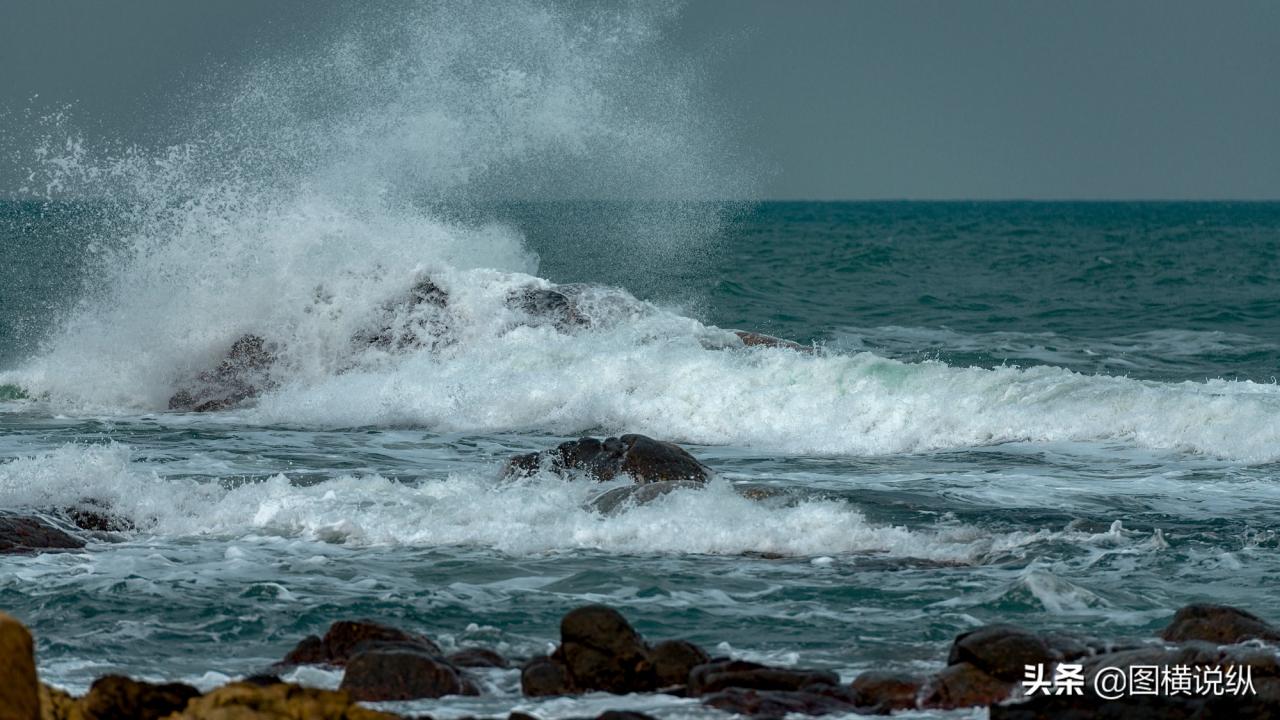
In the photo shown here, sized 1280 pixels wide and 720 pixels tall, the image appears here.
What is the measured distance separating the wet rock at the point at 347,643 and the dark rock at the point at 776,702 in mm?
1307

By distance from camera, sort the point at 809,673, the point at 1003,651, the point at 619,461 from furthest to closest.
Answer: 1. the point at 619,461
2. the point at 809,673
3. the point at 1003,651

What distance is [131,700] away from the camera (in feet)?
15.7

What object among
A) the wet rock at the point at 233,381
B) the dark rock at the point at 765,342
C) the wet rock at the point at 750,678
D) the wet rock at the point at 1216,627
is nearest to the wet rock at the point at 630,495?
the wet rock at the point at 750,678

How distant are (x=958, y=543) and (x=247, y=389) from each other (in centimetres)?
993

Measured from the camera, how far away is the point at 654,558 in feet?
29.0

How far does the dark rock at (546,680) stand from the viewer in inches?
232

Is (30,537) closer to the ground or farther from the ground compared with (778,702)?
farther from the ground

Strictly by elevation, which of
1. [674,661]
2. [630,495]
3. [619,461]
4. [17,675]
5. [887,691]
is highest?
[619,461]

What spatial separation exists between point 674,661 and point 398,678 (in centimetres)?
111

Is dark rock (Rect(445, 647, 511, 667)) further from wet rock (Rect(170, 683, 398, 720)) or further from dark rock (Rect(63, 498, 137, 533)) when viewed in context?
dark rock (Rect(63, 498, 137, 533))

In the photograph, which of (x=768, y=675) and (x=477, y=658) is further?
(x=477, y=658)

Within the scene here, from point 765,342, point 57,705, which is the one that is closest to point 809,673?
point 57,705

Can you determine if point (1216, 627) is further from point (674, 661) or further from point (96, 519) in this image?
point (96, 519)

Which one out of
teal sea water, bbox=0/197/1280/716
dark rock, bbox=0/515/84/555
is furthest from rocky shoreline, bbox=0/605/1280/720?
dark rock, bbox=0/515/84/555
